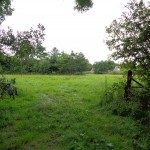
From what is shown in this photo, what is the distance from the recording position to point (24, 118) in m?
7.77

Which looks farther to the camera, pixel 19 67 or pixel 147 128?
pixel 19 67

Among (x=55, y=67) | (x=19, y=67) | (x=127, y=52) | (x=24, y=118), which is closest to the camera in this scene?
(x=19, y=67)

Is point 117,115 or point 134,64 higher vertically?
point 134,64

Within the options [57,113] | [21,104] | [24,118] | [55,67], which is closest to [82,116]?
[57,113]

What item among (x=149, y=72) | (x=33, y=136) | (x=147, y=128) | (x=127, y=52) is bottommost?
(x=33, y=136)

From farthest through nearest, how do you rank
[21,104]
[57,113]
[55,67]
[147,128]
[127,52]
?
[55,67] → [21,104] → [57,113] → [127,52] → [147,128]

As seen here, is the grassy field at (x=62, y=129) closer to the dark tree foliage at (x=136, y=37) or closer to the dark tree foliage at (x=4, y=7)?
the dark tree foliage at (x=136, y=37)

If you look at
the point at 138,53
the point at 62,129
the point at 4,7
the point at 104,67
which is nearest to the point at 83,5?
the point at 4,7

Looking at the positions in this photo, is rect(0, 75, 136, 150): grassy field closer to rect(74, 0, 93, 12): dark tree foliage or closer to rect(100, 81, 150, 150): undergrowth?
rect(100, 81, 150, 150): undergrowth

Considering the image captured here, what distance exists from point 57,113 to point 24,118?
1428 millimetres

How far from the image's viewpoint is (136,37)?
249 inches

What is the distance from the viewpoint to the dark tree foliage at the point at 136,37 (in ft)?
20.0

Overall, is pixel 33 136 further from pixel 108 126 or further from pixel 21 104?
pixel 21 104

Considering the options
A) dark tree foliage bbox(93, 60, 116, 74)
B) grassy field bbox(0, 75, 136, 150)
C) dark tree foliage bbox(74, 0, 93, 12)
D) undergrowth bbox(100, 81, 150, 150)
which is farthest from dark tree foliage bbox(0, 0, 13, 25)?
dark tree foliage bbox(93, 60, 116, 74)
